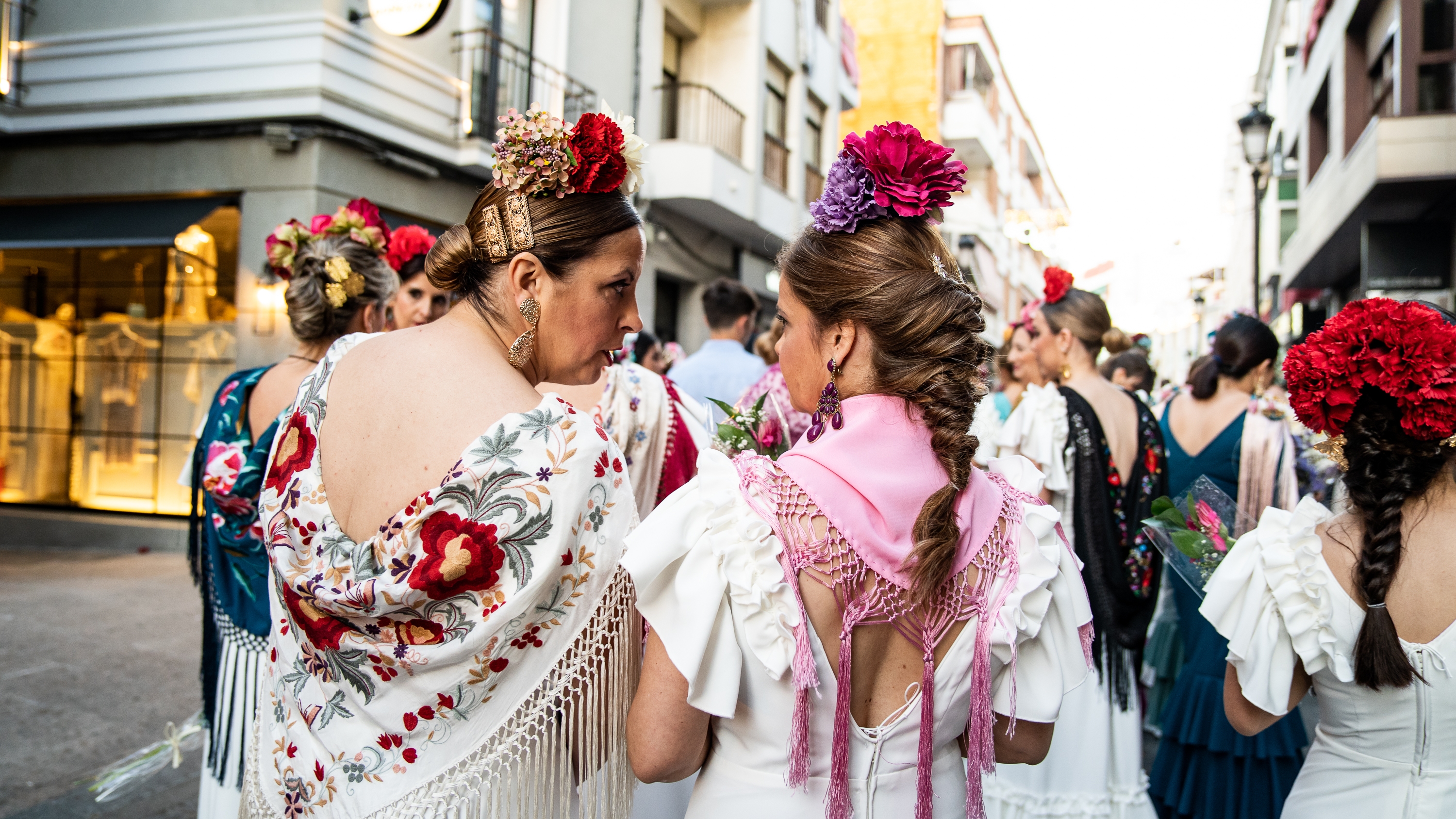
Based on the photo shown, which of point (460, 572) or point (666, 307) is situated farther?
point (666, 307)

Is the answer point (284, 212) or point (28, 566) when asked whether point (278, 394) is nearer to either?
point (284, 212)

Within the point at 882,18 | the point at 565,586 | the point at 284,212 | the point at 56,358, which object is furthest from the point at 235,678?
the point at 882,18

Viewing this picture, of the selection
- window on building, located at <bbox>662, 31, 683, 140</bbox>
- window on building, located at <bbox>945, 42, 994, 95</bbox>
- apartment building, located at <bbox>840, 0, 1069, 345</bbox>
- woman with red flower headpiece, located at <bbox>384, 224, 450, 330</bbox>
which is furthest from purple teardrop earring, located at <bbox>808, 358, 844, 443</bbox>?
window on building, located at <bbox>945, 42, 994, 95</bbox>

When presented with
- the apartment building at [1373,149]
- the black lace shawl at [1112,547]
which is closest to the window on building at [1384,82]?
the apartment building at [1373,149]

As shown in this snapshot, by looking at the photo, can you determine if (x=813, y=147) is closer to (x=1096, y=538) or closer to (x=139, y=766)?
(x=1096, y=538)

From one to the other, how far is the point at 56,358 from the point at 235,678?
855 centimetres

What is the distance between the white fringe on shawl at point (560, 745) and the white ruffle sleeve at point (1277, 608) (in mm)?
1231

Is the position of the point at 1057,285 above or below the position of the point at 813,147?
below

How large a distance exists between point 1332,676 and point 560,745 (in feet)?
5.22

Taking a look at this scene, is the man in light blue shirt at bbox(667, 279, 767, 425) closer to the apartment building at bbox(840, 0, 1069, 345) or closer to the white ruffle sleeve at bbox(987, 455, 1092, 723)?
the white ruffle sleeve at bbox(987, 455, 1092, 723)

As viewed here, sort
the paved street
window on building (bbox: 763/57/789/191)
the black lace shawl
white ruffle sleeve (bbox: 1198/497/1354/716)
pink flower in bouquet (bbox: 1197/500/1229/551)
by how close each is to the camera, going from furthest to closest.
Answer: window on building (bbox: 763/57/789/191) < the paved street < the black lace shawl < pink flower in bouquet (bbox: 1197/500/1229/551) < white ruffle sleeve (bbox: 1198/497/1354/716)

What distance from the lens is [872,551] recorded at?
1391 mm

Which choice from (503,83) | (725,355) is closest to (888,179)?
(725,355)

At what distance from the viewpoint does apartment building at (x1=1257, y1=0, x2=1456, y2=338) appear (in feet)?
30.8
